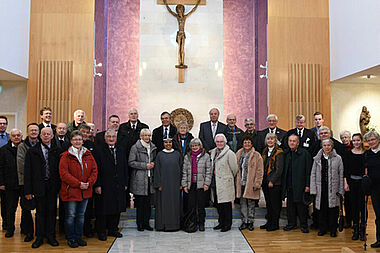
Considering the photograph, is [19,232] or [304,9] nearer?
[19,232]

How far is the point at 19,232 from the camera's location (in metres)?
4.93

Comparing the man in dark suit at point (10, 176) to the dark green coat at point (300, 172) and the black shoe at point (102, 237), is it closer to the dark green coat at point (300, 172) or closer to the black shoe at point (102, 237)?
the black shoe at point (102, 237)

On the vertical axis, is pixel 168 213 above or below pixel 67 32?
below

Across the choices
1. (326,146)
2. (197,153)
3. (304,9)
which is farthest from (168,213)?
(304,9)

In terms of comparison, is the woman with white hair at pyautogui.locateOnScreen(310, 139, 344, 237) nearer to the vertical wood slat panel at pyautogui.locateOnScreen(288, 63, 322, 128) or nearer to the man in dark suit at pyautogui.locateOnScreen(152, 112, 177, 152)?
the man in dark suit at pyautogui.locateOnScreen(152, 112, 177, 152)

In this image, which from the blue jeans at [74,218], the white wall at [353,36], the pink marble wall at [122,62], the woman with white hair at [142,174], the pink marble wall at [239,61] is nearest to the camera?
the blue jeans at [74,218]

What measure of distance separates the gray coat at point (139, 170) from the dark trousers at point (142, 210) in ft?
0.34

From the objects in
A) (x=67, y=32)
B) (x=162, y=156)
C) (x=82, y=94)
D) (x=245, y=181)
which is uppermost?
(x=67, y=32)

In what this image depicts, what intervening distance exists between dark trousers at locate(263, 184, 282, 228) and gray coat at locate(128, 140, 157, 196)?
155cm

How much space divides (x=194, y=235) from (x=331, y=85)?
4763 mm

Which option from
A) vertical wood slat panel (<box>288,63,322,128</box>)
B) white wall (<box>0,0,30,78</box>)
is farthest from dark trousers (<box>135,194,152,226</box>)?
vertical wood slat panel (<box>288,63,322,128</box>)

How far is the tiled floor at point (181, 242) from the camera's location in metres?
4.29

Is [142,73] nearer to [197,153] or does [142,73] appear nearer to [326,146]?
[197,153]

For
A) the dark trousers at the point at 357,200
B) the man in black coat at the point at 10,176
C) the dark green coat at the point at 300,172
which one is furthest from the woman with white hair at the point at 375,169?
the man in black coat at the point at 10,176
